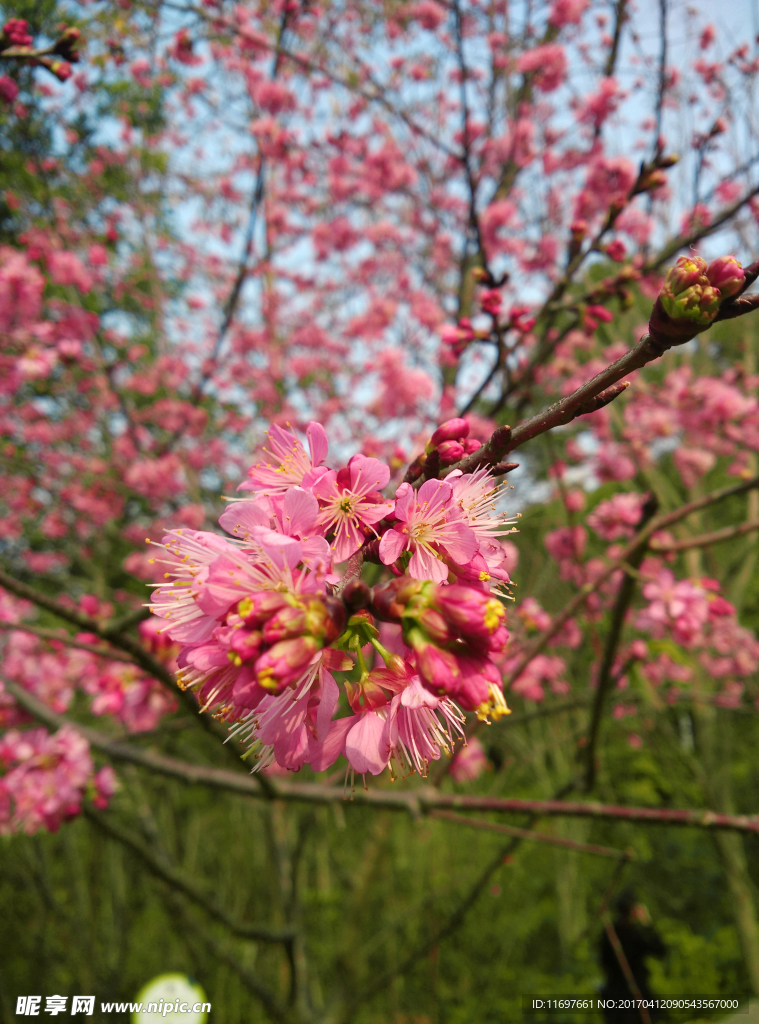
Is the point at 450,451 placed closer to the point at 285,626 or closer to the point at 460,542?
the point at 460,542

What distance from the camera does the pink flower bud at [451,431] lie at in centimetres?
84

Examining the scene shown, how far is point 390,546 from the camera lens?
722mm

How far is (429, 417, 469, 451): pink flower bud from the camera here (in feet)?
2.74

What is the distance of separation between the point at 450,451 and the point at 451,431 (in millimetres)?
41

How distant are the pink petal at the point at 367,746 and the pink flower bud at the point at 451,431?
0.43m

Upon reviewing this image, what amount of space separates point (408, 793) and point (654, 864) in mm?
6832

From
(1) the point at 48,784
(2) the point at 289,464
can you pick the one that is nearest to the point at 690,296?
(2) the point at 289,464

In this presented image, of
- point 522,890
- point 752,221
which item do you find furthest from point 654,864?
point 752,221

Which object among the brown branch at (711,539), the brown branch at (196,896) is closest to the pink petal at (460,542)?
the brown branch at (711,539)

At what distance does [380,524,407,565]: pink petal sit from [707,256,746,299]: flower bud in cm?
48

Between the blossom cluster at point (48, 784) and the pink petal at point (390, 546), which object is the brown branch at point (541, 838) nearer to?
the pink petal at point (390, 546)

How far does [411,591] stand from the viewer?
0.64m

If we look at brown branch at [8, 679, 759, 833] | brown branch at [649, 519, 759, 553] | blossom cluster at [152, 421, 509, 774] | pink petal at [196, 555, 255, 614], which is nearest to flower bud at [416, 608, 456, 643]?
blossom cluster at [152, 421, 509, 774]

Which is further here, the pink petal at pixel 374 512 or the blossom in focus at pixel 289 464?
the blossom in focus at pixel 289 464
